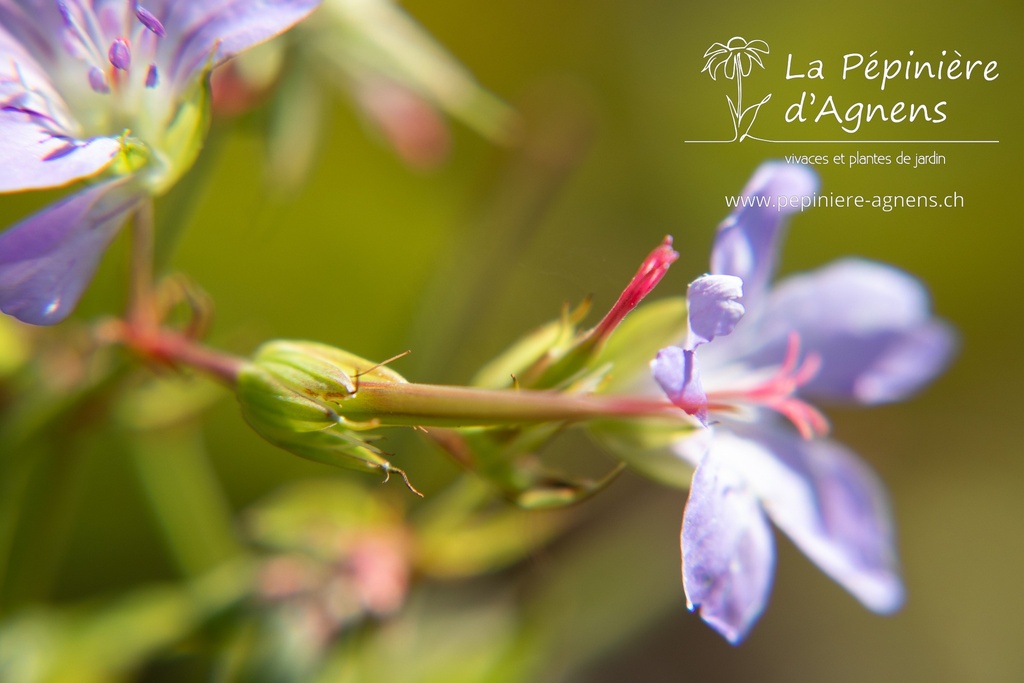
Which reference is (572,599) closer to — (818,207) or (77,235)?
(818,207)

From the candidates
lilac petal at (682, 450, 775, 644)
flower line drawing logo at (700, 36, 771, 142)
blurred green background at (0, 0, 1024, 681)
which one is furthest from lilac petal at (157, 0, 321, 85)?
flower line drawing logo at (700, 36, 771, 142)

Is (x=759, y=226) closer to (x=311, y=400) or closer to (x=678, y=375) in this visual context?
(x=678, y=375)

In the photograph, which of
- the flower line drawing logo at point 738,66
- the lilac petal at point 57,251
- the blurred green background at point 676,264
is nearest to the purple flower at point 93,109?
the lilac petal at point 57,251

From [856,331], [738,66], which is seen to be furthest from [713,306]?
[738,66]

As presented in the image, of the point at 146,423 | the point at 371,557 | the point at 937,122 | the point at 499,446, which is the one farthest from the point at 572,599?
the point at 937,122

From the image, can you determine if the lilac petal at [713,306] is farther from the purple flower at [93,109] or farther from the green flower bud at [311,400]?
the purple flower at [93,109]
